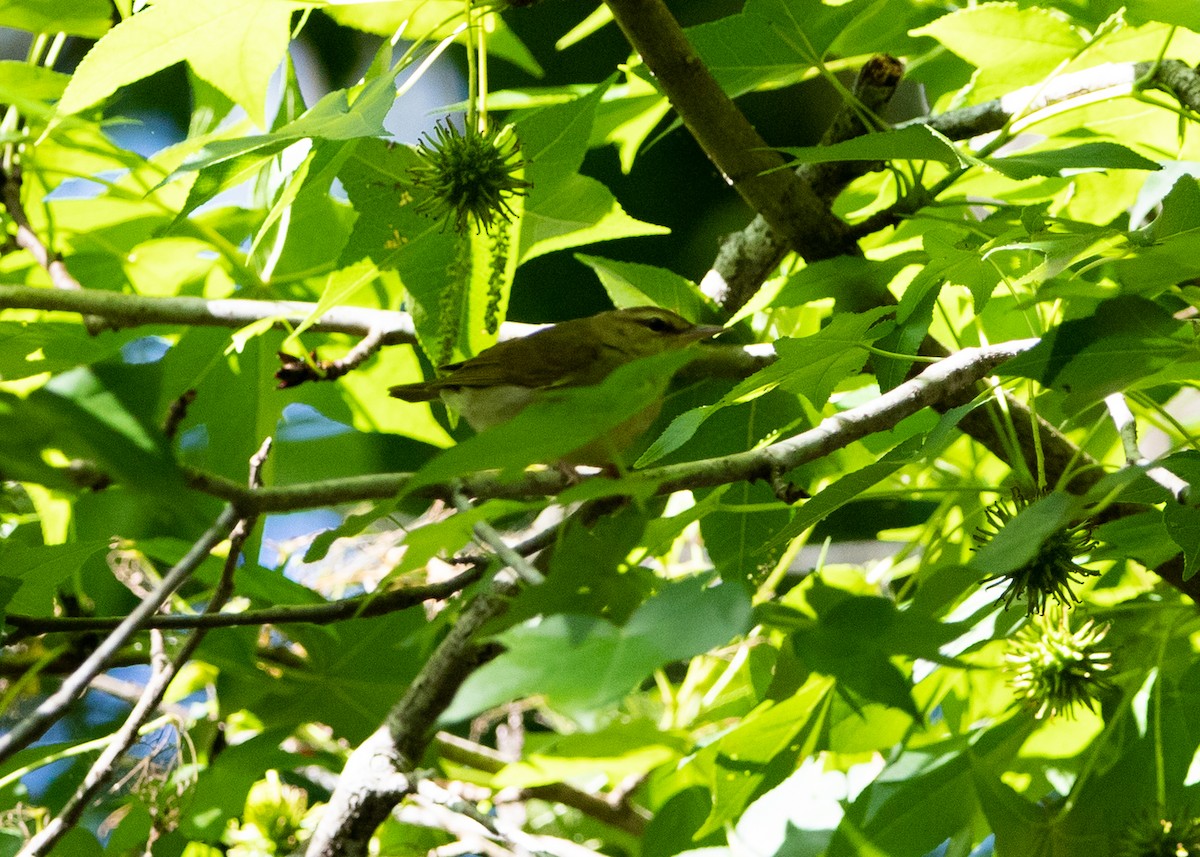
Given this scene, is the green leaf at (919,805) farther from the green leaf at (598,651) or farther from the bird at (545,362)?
the bird at (545,362)

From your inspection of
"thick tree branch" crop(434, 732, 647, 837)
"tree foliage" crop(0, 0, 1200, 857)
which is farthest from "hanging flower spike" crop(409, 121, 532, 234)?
"thick tree branch" crop(434, 732, 647, 837)

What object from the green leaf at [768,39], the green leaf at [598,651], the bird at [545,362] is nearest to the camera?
the green leaf at [598,651]

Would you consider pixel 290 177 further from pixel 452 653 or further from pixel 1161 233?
pixel 1161 233

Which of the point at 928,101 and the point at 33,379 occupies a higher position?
the point at 928,101

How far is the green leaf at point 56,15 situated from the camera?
1.68 meters

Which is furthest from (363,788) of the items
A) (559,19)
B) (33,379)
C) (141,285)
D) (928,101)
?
(559,19)

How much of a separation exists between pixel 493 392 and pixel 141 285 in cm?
74

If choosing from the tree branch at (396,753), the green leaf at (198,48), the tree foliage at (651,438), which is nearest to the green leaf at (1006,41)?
the tree foliage at (651,438)

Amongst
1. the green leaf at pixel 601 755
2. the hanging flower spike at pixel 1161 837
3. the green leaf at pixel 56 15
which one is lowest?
the hanging flower spike at pixel 1161 837

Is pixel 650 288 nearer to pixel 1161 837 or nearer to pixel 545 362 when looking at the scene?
pixel 545 362

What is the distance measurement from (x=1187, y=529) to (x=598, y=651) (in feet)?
2.33

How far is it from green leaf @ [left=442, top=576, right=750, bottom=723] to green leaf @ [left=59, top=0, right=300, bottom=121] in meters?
0.93

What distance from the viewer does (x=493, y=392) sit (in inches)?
91.7

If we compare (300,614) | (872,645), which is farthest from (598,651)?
(300,614)
